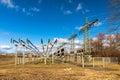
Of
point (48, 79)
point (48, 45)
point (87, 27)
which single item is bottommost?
point (48, 79)

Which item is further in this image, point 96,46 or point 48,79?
point 96,46

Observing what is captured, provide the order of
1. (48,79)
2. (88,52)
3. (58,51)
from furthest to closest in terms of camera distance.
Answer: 1. (88,52)
2. (58,51)
3. (48,79)

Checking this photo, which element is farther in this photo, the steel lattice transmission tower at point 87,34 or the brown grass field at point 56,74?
the steel lattice transmission tower at point 87,34

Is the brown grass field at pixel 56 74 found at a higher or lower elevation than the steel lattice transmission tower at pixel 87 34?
lower

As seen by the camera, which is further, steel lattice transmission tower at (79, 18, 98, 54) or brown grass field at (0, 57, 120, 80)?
steel lattice transmission tower at (79, 18, 98, 54)

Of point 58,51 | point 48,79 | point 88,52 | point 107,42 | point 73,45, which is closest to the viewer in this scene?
point 48,79

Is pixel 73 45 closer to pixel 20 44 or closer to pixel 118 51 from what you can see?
pixel 118 51

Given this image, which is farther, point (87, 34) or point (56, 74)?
point (87, 34)

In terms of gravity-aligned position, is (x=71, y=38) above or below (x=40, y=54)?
above

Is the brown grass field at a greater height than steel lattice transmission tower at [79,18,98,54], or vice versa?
steel lattice transmission tower at [79,18,98,54]

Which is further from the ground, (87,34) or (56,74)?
(87,34)

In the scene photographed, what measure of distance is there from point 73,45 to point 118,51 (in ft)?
46.4

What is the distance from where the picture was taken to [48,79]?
→ 44.2 ft

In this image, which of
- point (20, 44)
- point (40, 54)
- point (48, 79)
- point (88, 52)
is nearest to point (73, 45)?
point (88, 52)
